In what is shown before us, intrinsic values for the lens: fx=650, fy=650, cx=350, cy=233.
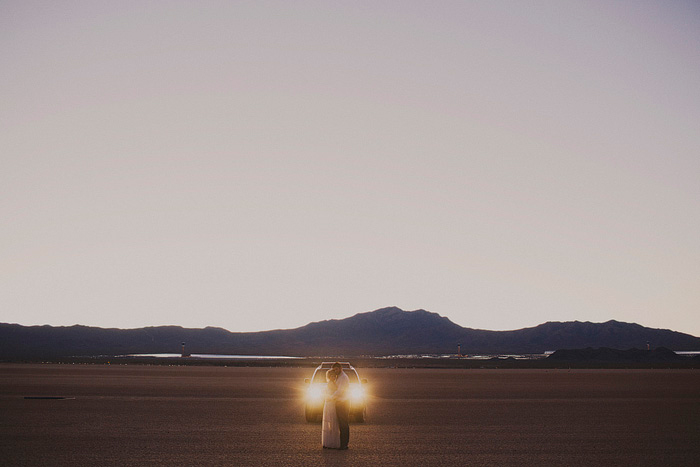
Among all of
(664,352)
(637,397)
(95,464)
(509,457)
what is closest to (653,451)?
(509,457)

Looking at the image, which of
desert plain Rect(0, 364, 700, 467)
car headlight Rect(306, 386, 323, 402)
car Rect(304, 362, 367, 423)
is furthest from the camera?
car headlight Rect(306, 386, 323, 402)

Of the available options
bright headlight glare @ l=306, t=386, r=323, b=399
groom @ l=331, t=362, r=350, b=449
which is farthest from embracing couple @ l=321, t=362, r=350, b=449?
bright headlight glare @ l=306, t=386, r=323, b=399

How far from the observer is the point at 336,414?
48.8ft

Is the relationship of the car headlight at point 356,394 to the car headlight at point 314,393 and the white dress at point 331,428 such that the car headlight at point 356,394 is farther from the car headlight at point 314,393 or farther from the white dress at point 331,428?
the white dress at point 331,428

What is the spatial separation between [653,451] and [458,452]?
14.5ft

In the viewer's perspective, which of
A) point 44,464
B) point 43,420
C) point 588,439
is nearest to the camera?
point 44,464

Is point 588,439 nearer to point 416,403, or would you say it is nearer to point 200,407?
point 416,403

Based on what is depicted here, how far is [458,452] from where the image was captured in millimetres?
14336

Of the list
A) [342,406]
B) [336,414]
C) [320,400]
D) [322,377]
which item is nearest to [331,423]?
[336,414]

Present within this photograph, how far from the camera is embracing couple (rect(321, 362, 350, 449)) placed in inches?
579

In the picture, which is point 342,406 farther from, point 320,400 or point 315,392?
point 320,400

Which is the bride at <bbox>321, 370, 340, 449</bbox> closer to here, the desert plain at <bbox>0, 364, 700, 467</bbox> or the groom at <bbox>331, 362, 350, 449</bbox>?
the groom at <bbox>331, 362, 350, 449</bbox>

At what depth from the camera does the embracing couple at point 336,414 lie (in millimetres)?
14719

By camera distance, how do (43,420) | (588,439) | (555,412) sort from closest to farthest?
(588,439)
(43,420)
(555,412)
